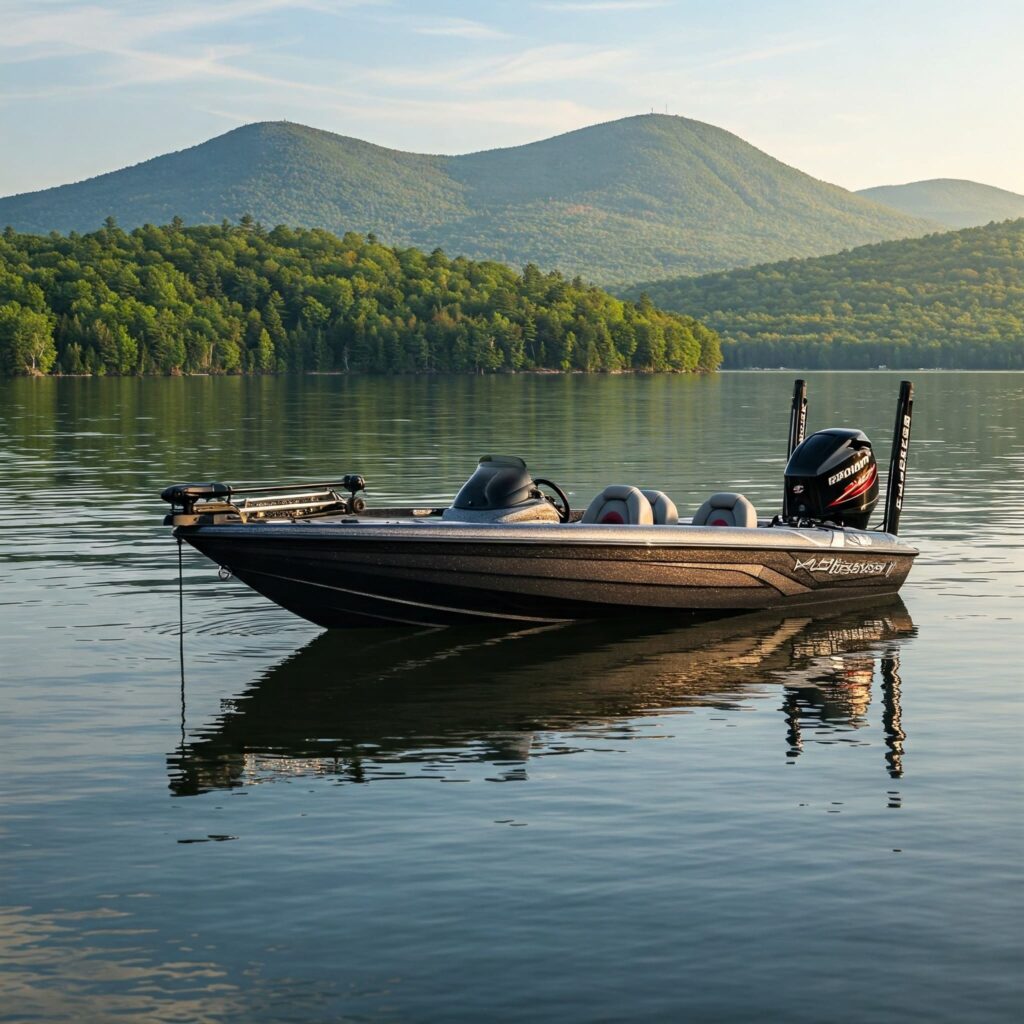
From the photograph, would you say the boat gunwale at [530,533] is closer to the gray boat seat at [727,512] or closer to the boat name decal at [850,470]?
the gray boat seat at [727,512]

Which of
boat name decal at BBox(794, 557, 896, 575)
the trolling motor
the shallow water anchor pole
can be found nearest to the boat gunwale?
boat name decal at BBox(794, 557, 896, 575)

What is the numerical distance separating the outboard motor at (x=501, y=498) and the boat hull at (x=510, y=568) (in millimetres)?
516

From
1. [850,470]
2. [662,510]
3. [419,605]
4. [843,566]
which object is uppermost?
[850,470]

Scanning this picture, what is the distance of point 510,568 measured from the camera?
1928 cm

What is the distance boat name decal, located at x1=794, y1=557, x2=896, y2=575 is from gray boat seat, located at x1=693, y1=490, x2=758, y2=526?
81 cm

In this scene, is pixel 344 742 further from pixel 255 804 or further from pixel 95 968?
pixel 95 968

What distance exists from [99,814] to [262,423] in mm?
59635

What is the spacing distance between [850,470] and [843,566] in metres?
1.19

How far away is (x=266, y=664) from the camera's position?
708 inches

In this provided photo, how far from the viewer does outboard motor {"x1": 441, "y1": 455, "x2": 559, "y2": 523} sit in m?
19.5

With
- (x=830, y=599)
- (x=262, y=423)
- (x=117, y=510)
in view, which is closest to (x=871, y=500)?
(x=830, y=599)

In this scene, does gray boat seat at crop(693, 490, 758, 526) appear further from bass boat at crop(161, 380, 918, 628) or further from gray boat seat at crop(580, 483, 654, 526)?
gray boat seat at crop(580, 483, 654, 526)

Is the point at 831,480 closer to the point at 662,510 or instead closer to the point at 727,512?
the point at 727,512

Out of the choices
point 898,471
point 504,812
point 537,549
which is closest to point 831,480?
point 898,471
